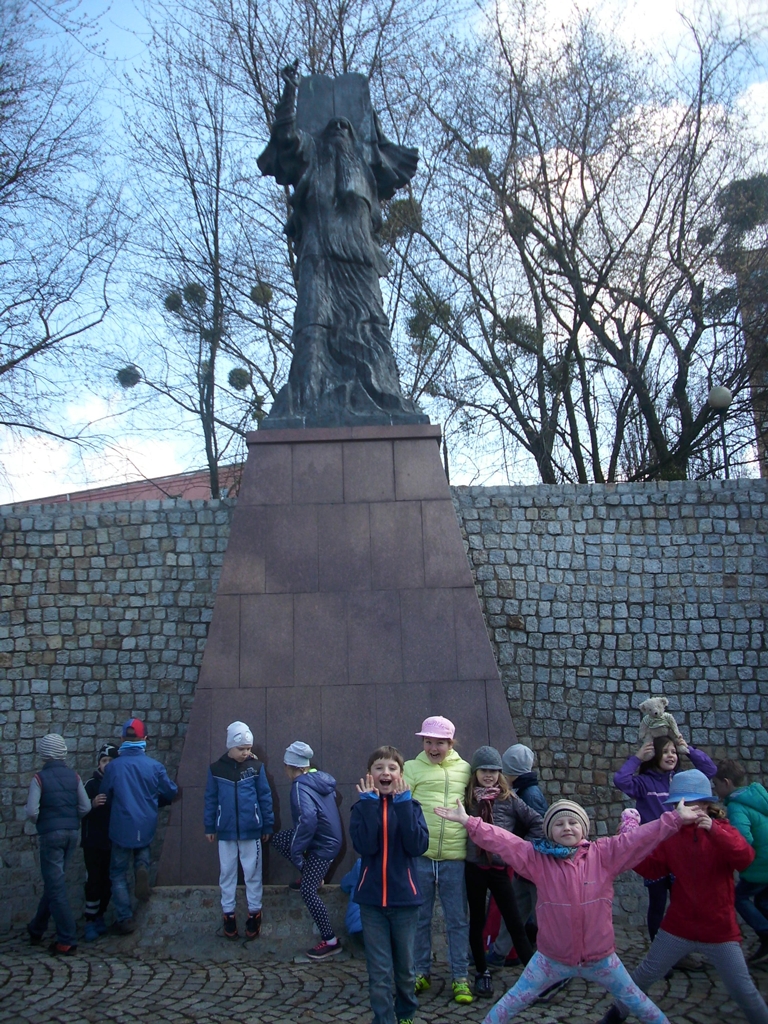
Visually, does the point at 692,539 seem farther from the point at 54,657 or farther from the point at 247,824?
the point at 54,657

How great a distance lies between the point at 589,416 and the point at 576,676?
8204 millimetres

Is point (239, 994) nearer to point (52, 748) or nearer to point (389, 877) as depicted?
point (389, 877)

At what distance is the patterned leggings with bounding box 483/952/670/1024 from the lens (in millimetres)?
3705

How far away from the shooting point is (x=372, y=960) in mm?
4148

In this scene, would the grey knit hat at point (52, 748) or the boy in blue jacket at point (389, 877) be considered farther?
the grey knit hat at point (52, 748)

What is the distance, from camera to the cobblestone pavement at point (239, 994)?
4.66 m

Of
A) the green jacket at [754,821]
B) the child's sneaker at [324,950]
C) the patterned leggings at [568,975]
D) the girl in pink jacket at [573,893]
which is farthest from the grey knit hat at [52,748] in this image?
the green jacket at [754,821]

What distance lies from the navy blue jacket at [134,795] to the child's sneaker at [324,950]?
4.77ft

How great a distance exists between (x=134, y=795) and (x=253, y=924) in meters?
1.26

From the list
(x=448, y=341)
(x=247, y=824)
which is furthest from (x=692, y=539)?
(x=448, y=341)

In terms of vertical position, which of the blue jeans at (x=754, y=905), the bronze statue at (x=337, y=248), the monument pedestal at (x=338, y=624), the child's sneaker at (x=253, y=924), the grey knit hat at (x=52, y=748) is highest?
the bronze statue at (x=337, y=248)

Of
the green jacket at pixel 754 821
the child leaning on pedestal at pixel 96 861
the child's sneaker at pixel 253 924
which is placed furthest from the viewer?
the child leaning on pedestal at pixel 96 861

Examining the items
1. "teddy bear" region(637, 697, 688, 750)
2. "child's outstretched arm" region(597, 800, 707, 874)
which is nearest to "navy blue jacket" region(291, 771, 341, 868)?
"teddy bear" region(637, 697, 688, 750)

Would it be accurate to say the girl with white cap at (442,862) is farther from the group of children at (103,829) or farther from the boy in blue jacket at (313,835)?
the group of children at (103,829)
